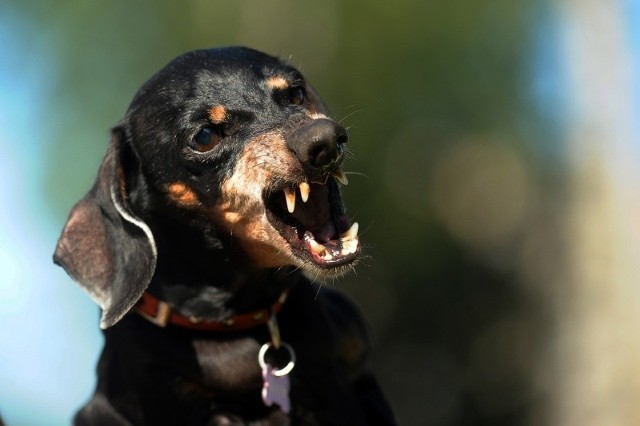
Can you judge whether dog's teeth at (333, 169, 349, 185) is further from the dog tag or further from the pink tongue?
the dog tag

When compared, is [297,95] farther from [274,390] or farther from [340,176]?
[274,390]

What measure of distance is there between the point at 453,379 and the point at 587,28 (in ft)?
14.4

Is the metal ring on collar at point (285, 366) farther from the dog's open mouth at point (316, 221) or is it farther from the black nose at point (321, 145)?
the black nose at point (321, 145)

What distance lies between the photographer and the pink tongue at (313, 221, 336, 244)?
3633mm

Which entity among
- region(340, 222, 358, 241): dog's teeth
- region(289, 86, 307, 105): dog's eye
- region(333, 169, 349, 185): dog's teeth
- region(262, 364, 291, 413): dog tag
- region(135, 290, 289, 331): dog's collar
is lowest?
region(262, 364, 291, 413): dog tag

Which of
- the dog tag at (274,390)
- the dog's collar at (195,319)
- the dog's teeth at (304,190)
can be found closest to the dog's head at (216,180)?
the dog's teeth at (304,190)

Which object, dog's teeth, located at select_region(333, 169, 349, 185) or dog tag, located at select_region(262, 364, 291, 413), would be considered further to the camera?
dog tag, located at select_region(262, 364, 291, 413)

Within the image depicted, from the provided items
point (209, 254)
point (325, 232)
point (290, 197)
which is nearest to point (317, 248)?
point (325, 232)

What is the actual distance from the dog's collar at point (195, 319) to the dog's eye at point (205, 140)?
63cm

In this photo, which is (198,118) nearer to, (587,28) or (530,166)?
(587,28)

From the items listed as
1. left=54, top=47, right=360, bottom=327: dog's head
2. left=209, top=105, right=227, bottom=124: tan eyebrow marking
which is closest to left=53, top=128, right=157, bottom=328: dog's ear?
left=54, top=47, right=360, bottom=327: dog's head

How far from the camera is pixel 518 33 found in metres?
11.5

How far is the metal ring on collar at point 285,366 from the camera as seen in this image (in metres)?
3.81

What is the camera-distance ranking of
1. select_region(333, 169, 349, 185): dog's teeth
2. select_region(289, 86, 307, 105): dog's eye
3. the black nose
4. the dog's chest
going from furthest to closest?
select_region(289, 86, 307, 105): dog's eye
the dog's chest
select_region(333, 169, 349, 185): dog's teeth
the black nose
